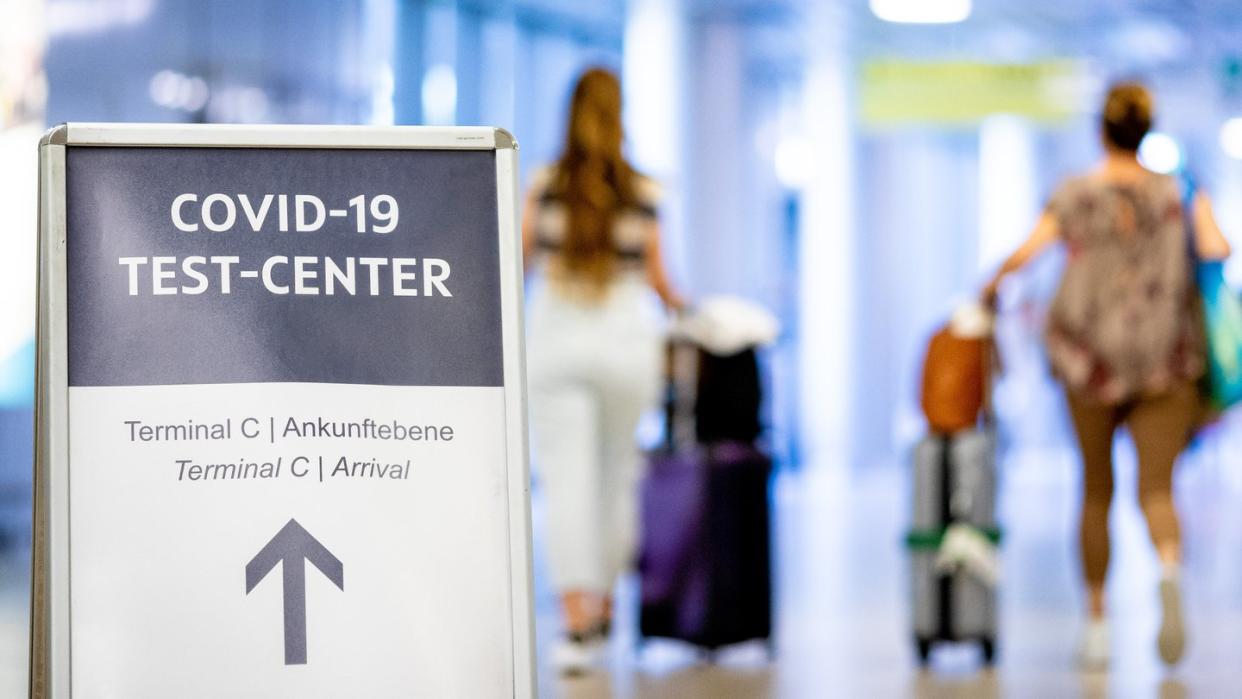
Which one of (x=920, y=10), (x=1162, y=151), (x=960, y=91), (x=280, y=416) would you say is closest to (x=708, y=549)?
(x=280, y=416)

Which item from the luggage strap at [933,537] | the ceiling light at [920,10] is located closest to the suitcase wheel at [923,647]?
the luggage strap at [933,537]

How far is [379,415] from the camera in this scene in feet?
8.47

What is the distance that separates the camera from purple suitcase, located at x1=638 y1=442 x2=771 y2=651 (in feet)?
16.9

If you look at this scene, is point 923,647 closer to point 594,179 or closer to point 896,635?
point 896,635

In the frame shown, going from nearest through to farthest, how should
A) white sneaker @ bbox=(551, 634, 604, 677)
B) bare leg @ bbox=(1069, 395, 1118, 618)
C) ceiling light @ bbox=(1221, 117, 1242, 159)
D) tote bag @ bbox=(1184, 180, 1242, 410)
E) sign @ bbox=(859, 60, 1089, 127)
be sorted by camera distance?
white sneaker @ bbox=(551, 634, 604, 677), tote bag @ bbox=(1184, 180, 1242, 410), bare leg @ bbox=(1069, 395, 1118, 618), sign @ bbox=(859, 60, 1089, 127), ceiling light @ bbox=(1221, 117, 1242, 159)

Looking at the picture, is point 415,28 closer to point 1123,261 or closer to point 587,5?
point 587,5

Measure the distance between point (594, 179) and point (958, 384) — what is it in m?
1.20

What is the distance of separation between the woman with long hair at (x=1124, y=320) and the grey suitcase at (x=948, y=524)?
297 millimetres

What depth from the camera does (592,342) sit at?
5055 millimetres

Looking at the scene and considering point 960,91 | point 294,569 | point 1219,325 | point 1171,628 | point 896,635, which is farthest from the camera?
point 960,91

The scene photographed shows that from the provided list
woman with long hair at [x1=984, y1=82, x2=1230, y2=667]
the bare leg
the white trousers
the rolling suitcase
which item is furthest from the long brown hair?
the bare leg

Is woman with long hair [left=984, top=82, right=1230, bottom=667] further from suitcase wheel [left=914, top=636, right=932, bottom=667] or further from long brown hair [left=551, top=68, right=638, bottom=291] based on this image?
long brown hair [left=551, top=68, right=638, bottom=291]

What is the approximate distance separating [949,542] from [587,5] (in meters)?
9.61

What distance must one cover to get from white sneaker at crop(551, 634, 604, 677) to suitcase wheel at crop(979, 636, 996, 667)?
3.58 feet
